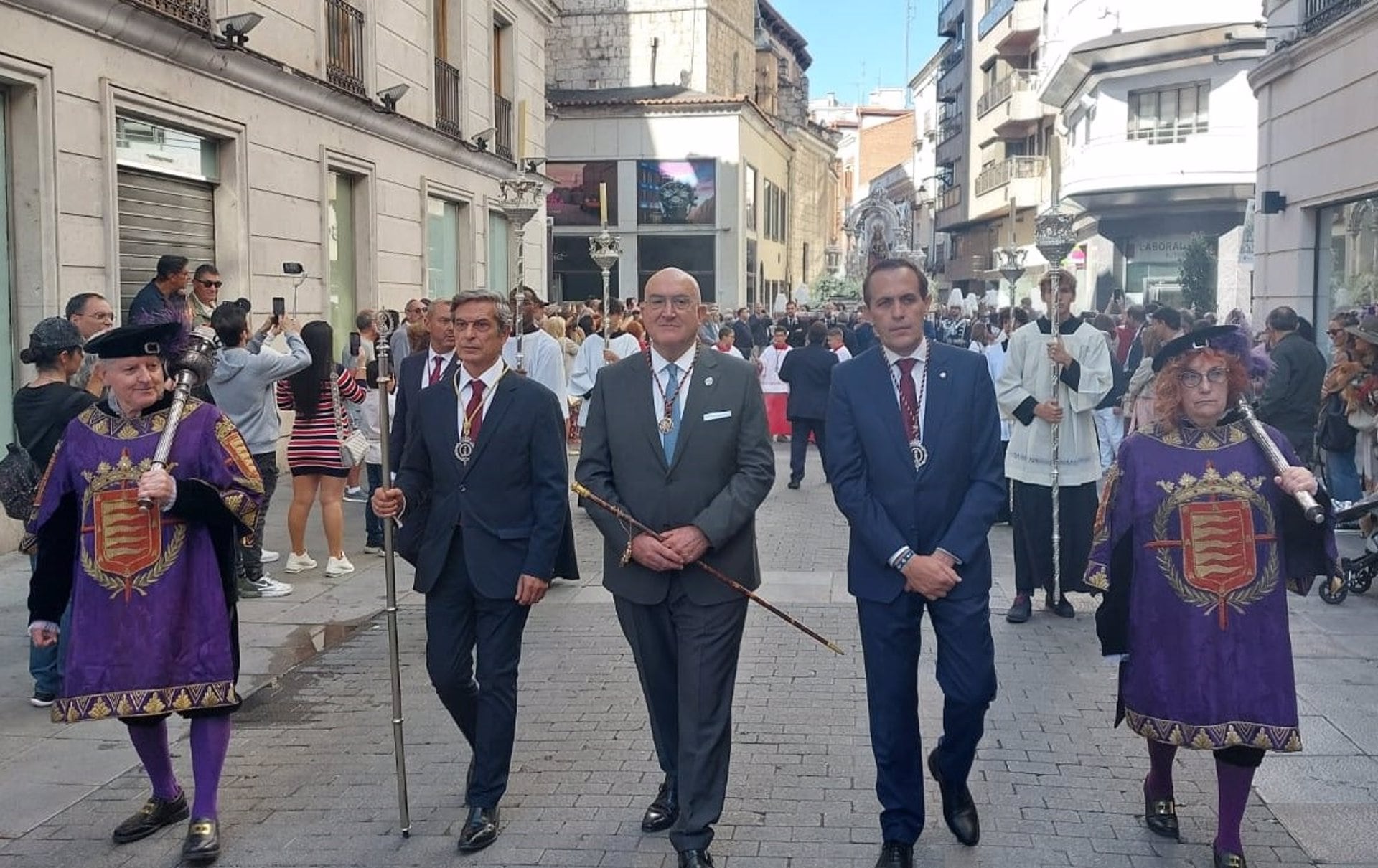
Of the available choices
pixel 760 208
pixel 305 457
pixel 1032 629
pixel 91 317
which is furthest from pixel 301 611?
pixel 760 208

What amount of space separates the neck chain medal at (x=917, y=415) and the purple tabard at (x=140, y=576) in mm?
2310

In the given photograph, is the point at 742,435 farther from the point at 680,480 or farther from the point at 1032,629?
the point at 1032,629

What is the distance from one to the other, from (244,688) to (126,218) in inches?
280

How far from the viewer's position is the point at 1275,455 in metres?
4.53

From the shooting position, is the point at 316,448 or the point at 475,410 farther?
the point at 316,448

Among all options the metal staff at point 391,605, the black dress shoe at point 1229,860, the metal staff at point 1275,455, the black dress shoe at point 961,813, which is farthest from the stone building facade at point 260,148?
the black dress shoe at point 1229,860

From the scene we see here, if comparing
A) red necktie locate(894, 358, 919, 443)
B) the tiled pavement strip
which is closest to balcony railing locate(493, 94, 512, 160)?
the tiled pavement strip

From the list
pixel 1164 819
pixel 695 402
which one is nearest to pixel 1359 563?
pixel 1164 819

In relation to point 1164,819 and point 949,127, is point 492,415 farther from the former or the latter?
point 949,127

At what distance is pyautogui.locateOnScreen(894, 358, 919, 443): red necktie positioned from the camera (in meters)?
4.79

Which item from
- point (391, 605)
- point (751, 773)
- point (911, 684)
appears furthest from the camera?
point (751, 773)

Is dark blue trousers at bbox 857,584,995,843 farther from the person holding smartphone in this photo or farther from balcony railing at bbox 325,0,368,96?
balcony railing at bbox 325,0,368,96

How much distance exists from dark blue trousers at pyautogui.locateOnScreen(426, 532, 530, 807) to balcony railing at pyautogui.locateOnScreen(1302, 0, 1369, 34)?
13.4 m

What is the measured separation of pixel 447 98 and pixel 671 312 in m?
17.6
